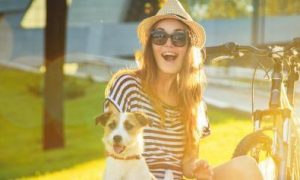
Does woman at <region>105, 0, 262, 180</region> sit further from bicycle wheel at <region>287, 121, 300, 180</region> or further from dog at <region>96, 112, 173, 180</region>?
bicycle wheel at <region>287, 121, 300, 180</region>

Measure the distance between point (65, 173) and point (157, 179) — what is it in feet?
18.3

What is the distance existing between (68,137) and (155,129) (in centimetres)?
894

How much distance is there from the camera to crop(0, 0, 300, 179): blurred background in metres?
10.8

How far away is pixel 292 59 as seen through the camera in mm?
4422

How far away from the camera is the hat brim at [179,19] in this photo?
12.5ft

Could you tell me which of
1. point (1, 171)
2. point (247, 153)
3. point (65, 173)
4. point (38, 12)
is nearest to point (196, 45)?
point (247, 153)

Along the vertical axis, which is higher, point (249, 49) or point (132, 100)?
point (249, 49)

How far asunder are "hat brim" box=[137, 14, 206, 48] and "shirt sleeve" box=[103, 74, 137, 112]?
9.9 inches

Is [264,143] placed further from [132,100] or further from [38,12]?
[38,12]

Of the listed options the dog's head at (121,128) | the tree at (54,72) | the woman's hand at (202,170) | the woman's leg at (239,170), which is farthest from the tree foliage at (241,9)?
the dog's head at (121,128)

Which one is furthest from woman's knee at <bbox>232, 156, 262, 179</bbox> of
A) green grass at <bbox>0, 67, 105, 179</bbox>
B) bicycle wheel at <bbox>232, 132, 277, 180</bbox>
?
green grass at <bbox>0, 67, 105, 179</bbox>

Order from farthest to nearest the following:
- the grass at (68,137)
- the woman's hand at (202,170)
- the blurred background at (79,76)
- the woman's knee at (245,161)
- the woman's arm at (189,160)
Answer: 1. the blurred background at (79,76)
2. the grass at (68,137)
3. the woman's arm at (189,160)
4. the woman's knee at (245,161)
5. the woman's hand at (202,170)

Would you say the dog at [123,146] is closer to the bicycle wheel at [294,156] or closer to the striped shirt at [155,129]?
the striped shirt at [155,129]

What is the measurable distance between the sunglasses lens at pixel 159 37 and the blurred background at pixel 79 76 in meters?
0.67
